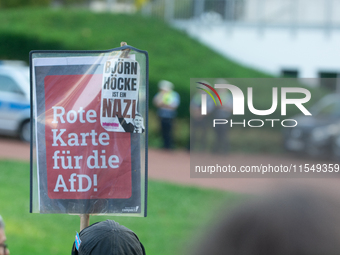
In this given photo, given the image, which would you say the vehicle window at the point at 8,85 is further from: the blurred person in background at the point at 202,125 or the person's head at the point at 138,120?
the person's head at the point at 138,120

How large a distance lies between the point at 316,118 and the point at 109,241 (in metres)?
9.12

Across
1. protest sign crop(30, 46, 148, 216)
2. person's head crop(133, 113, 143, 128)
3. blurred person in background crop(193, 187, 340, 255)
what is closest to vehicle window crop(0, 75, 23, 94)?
protest sign crop(30, 46, 148, 216)

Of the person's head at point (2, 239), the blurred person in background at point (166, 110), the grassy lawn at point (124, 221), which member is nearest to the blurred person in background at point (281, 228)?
the person's head at point (2, 239)

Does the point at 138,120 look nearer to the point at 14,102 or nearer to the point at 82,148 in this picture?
the point at 82,148

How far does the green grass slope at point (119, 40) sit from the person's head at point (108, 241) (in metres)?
12.5

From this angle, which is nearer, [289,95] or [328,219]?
[328,219]

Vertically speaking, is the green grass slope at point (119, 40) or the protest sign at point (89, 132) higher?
the green grass slope at point (119, 40)

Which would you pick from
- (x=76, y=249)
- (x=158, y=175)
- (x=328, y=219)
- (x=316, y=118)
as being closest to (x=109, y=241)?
(x=76, y=249)

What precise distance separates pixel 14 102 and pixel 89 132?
1034 cm

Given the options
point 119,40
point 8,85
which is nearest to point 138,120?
point 8,85

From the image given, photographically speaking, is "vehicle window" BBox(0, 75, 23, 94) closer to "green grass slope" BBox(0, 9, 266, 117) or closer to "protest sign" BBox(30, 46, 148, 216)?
"green grass slope" BBox(0, 9, 266, 117)

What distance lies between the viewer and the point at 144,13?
23.9 m

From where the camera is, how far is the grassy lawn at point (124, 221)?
576 centimetres

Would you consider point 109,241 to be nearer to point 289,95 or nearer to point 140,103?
point 140,103
